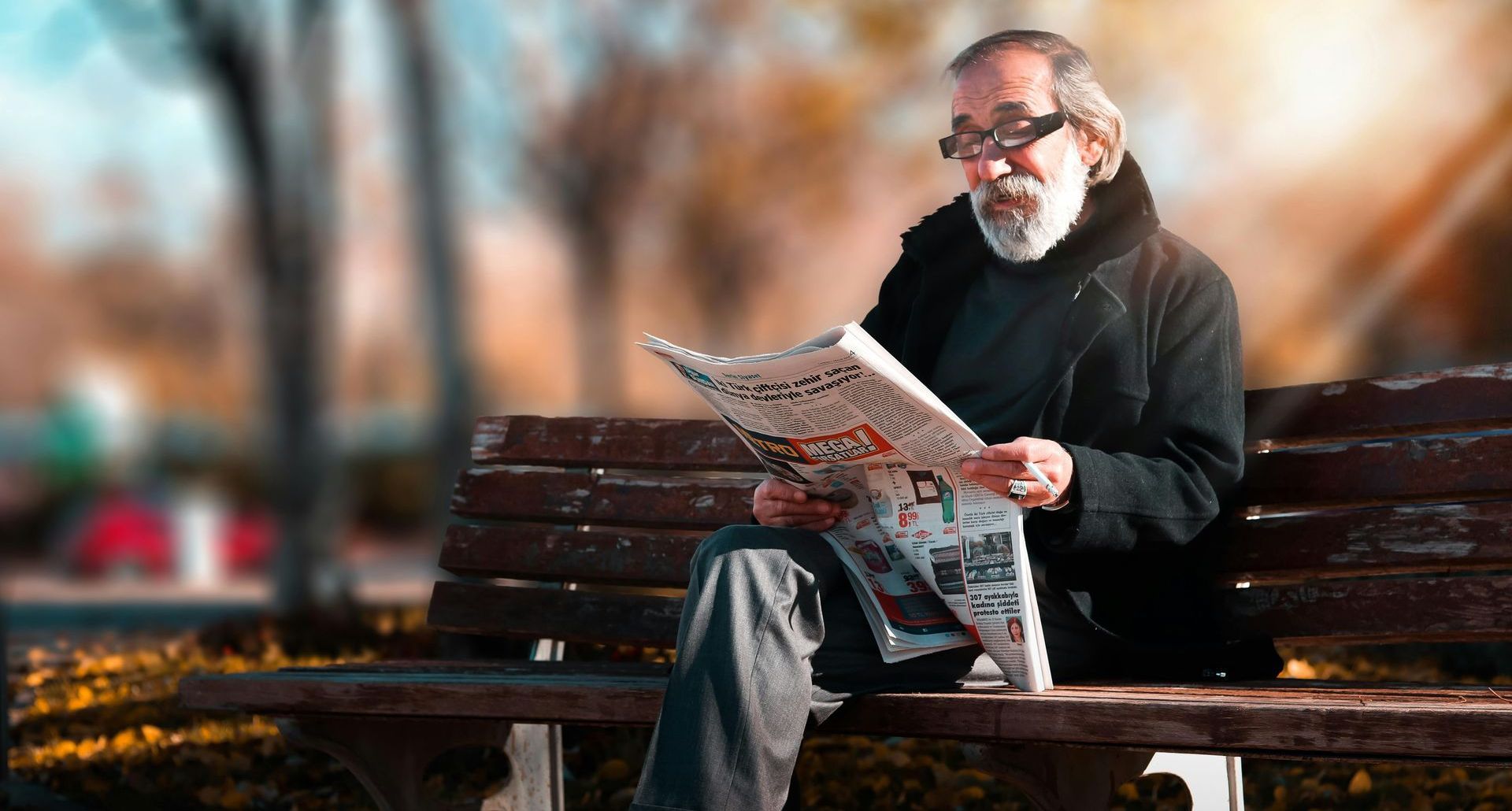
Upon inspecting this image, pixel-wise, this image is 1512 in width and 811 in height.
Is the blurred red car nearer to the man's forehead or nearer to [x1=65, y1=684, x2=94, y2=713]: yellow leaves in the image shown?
[x1=65, y1=684, x2=94, y2=713]: yellow leaves

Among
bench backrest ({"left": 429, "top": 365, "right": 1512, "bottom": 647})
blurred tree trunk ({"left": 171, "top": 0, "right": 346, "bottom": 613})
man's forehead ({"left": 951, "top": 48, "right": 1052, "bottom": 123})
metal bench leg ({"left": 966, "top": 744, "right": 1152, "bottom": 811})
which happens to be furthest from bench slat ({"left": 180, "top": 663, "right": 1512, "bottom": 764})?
blurred tree trunk ({"left": 171, "top": 0, "right": 346, "bottom": 613})

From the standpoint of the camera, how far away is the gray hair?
2762 mm

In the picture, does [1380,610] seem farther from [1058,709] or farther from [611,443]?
[611,443]

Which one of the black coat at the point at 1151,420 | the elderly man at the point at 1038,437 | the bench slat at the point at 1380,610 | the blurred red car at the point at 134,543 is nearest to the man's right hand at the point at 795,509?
the elderly man at the point at 1038,437

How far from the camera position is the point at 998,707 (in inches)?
88.8

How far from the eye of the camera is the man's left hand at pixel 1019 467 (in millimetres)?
2234

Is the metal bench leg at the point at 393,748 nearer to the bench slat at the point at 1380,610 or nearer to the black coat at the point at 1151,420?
the black coat at the point at 1151,420

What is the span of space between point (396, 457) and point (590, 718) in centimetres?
1607

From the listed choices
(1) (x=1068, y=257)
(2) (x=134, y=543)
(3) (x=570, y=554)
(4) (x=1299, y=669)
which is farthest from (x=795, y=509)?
(2) (x=134, y=543)

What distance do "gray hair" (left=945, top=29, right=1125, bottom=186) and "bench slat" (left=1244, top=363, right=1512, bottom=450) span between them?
504 millimetres

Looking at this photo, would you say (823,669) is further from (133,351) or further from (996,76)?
(133,351)

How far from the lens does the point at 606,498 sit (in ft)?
11.4

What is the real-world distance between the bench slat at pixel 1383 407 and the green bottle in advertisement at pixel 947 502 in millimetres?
780

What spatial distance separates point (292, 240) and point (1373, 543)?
591cm
